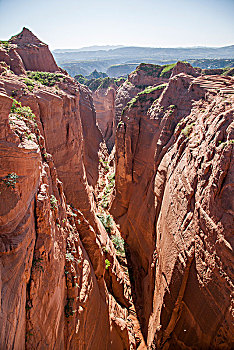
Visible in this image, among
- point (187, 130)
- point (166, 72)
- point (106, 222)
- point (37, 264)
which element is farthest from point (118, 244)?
point (166, 72)

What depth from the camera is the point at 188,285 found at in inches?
438

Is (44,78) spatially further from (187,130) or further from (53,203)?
(53,203)

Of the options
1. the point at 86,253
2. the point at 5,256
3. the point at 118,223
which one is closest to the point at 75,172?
the point at 86,253

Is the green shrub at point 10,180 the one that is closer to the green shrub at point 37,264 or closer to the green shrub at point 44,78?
the green shrub at point 37,264

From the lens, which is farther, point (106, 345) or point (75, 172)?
point (75, 172)

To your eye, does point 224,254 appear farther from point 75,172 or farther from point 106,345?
point 75,172

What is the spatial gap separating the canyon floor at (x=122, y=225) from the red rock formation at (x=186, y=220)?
0.07 m

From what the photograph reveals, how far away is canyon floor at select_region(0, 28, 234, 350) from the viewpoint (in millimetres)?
6215

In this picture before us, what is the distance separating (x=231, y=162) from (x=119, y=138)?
16703mm

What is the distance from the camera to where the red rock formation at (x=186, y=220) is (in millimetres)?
9766

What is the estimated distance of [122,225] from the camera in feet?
77.9

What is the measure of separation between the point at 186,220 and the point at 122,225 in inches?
488

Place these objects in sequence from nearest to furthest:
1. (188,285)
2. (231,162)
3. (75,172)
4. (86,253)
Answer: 1. (231,162)
2. (188,285)
3. (86,253)
4. (75,172)

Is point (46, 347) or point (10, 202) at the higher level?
point (10, 202)
